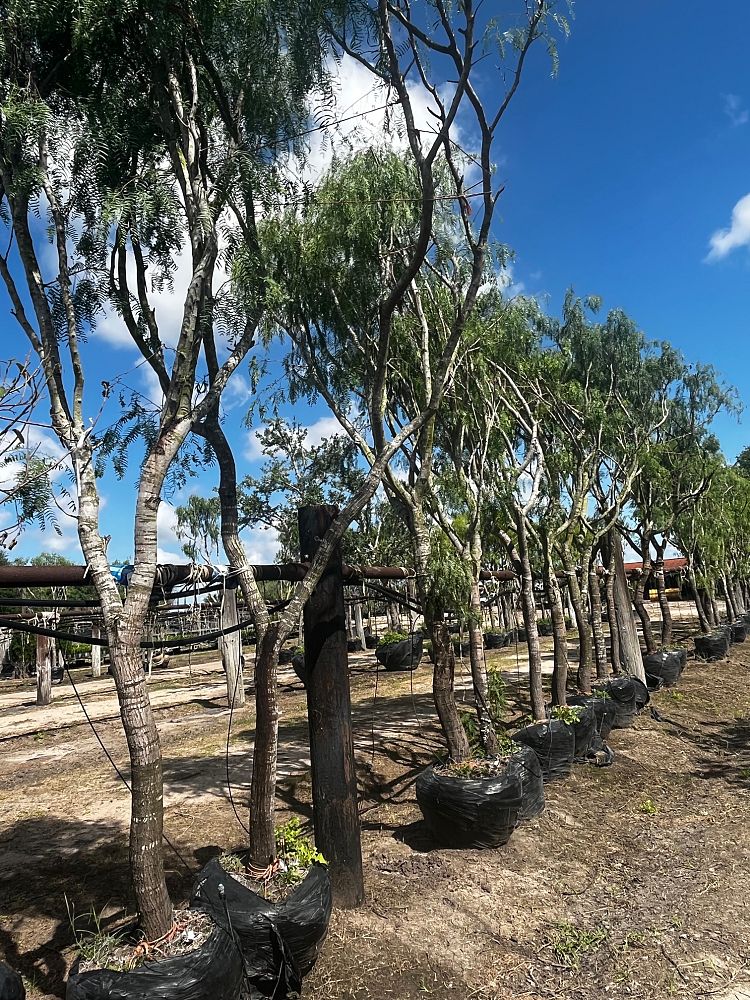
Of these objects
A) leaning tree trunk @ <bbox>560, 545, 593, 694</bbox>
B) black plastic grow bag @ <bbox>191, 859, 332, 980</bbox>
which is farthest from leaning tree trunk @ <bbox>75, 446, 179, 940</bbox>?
leaning tree trunk @ <bbox>560, 545, 593, 694</bbox>

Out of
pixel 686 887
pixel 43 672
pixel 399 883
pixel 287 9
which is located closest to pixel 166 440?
pixel 287 9

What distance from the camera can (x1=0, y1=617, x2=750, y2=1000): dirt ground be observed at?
3.28 metres

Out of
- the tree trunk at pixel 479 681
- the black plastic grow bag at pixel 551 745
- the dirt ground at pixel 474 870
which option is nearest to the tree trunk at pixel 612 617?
the dirt ground at pixel 474 870

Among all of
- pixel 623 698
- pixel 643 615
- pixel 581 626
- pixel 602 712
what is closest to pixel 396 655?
pixel 643 615

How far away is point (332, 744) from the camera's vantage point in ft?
12.9

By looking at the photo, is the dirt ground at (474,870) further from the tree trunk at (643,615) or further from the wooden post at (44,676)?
the wooden post at (44,676)

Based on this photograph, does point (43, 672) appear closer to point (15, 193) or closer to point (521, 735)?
point (521, 735)

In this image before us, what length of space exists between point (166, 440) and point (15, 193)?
4.54 ft

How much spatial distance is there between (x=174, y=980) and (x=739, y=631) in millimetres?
20488

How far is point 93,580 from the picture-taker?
110 inches

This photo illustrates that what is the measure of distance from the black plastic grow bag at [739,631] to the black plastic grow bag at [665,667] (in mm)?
7942

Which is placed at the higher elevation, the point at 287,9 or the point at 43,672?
the point at 287,9

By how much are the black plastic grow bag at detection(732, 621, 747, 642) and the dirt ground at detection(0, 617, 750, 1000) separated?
1120 cm

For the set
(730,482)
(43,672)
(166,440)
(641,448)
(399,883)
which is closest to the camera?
(166,440)
